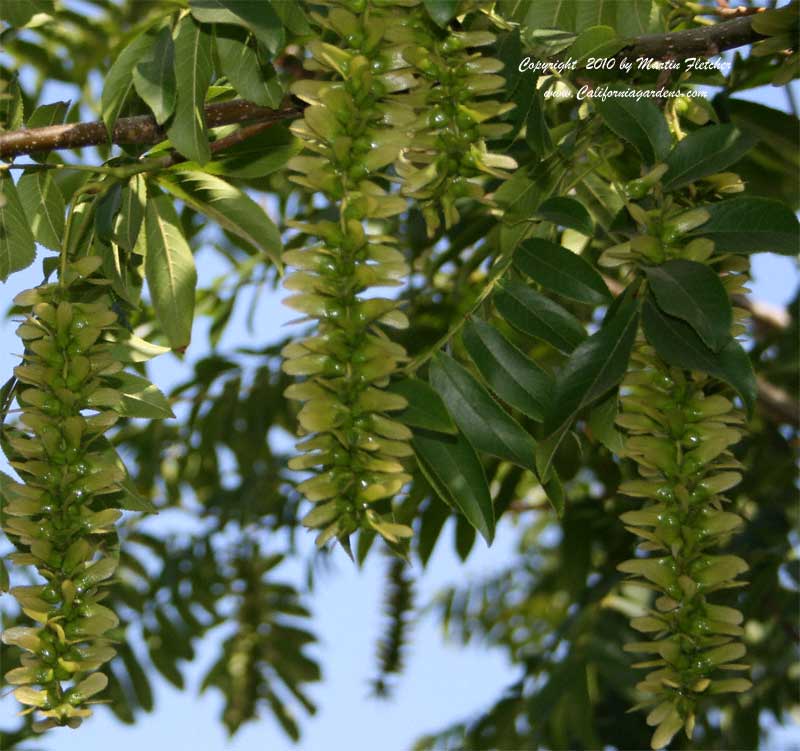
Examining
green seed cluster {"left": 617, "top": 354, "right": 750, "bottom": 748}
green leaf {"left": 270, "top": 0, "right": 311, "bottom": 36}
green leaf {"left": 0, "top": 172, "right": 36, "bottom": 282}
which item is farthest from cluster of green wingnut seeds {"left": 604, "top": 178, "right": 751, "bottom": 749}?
green leaf {"left": 0, "top": 172, "right": 36, "bottom": 282}

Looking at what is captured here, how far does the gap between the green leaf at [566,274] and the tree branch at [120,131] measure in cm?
36

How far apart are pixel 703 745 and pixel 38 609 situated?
1.99 m

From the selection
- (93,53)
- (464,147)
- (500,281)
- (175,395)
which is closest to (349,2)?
(464,147)

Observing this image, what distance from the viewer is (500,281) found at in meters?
1.29

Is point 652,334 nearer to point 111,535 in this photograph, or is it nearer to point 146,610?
point 111,535

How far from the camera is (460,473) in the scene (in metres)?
1.18

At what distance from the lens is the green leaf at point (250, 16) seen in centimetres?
110

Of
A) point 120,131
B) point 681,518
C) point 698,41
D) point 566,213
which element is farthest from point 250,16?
point 681,518

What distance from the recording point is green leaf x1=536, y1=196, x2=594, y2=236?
3.87 feet

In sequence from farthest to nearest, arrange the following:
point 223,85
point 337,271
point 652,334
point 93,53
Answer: point 93,53 → point 223,85 → point 652,334 → point 337,271

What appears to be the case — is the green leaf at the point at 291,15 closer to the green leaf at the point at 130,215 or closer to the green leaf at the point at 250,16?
the green leaf at the point at 250,16

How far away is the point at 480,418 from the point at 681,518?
23 cm

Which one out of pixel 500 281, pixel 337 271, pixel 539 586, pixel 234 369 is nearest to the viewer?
pixel 337 271

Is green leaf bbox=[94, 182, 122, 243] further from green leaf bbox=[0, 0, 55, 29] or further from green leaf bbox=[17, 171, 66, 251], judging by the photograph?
green leaf bbox=[0, 0, 55, 29]
